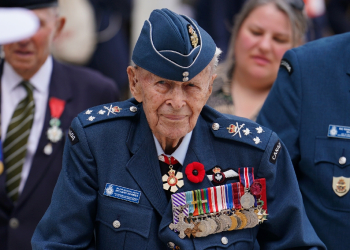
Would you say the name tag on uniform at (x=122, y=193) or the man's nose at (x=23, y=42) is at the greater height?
the man's nose at (x=23, y=42)

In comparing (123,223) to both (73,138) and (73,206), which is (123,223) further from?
(73,138)

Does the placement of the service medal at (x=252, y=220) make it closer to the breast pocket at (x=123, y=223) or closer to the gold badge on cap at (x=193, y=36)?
the breast pocket at (x=123, y=223)

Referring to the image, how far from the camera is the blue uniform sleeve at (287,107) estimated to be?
9.04 ft

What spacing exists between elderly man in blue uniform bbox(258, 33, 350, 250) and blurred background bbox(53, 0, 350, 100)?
87.0 inches

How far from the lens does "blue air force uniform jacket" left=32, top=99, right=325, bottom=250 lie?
2.26m

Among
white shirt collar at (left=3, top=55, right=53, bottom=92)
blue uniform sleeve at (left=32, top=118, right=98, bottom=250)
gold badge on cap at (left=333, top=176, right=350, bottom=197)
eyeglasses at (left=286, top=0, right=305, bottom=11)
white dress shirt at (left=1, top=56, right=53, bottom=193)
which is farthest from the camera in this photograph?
eyeglasses at (left=286, top=0, right=305, bottom=11)

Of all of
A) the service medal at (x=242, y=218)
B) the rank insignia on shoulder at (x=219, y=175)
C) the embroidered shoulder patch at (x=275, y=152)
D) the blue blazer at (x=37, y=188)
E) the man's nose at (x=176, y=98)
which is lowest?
the blue blazer at (x=37, y=188)

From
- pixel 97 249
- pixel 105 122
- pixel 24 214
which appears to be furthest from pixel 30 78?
pixel 97 249

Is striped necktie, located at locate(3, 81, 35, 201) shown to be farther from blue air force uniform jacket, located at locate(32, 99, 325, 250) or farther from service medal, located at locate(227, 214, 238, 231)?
service medal, located at locate(227, 214, 238, 231)

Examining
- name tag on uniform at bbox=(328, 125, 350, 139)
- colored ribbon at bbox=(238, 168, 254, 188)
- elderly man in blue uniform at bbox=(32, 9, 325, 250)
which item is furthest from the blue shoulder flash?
name tag on uniform at bbox=(328, 125, 350, 139)

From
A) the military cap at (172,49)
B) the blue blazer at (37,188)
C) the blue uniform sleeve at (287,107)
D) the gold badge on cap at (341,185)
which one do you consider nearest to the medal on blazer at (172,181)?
the military cap at (172,49)

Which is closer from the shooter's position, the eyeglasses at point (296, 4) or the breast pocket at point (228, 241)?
the breast pocket at point (228, 241)

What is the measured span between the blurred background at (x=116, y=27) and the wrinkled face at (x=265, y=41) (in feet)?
3.85

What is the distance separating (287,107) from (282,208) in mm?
634
